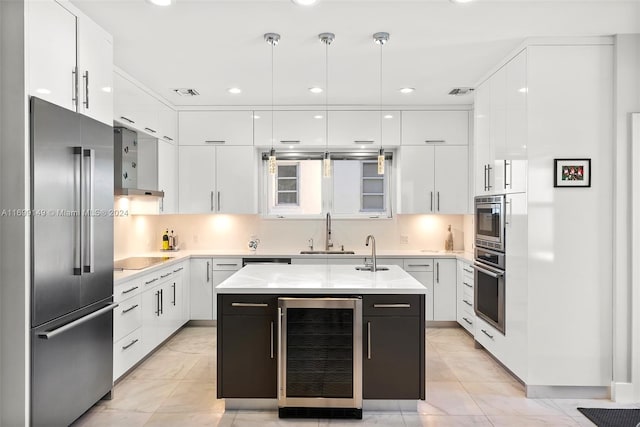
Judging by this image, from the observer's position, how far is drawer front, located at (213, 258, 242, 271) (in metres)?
5.16

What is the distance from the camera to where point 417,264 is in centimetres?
514

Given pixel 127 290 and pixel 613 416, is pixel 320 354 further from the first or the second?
pixel 613 416

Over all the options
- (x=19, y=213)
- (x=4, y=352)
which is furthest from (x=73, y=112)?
(x=4, y=352)

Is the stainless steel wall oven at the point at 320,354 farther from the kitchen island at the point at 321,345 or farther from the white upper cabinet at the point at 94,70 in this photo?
the white upper cabinet at the point at 94,70

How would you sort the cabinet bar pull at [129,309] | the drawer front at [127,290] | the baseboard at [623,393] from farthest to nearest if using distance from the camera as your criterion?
the cabinet bar pull at [129,309] < the drawer front at [127,290] < the baseboard at [623,393]

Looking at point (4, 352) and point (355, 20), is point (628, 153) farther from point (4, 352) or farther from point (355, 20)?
point (4, 352)

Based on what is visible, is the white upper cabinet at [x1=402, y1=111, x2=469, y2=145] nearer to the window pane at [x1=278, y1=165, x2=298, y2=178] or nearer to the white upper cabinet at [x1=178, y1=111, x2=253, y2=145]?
the window pane at [x1=278, y1=165, x2=298, y2=178]

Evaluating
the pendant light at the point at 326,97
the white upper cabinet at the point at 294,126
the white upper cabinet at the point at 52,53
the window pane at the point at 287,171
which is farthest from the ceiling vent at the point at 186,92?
the white upper cabinet at the point at 52,53

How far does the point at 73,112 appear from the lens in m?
2.65

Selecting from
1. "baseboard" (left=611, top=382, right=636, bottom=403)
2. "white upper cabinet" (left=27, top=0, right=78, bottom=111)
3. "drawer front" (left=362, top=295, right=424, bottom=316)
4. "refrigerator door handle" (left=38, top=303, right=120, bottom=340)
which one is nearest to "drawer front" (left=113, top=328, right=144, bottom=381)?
"refrigerator door handle" (left=38, top=303, right=120, bottom=340)

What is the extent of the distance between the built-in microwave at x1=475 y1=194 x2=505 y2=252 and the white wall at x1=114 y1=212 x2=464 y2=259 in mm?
1408

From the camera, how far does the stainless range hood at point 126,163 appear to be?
3.87m

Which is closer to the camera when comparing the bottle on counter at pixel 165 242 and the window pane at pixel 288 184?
the bottle on counter at pixel 165 242

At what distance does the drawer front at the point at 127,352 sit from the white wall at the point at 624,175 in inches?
144
